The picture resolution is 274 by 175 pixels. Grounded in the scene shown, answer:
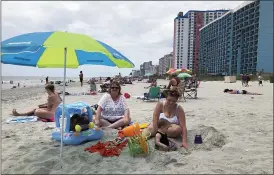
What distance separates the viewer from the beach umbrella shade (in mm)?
2785

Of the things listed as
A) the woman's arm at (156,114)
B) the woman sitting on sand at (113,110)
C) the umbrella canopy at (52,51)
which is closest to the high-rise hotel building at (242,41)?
the woman sitting on sand at (113,110)

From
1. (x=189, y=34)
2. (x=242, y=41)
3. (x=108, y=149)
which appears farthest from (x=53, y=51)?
(x=189, y=34)

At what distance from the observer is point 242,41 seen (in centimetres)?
6731

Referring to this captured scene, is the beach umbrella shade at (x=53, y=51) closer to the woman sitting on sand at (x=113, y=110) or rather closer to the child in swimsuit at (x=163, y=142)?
the child in swimsuit at (x=163, y=142)

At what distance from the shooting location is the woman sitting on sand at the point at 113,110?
4.63 meters

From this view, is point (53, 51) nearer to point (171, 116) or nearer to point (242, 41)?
point (171, 116)

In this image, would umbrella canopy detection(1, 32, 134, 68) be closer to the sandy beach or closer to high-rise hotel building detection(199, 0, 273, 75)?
the sandy beach

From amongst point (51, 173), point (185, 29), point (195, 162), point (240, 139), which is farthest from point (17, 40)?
point (185, 29)

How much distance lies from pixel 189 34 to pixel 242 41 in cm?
3402

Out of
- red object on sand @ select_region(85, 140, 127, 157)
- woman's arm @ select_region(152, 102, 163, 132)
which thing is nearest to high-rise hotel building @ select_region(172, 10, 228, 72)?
woman's arm @ select_region(152, 102, 163, 132)

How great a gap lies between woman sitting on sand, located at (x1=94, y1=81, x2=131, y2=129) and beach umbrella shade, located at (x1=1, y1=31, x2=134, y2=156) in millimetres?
1466

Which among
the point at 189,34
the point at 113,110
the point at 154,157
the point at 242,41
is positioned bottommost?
the point at 154,157

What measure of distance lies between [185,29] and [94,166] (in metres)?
101

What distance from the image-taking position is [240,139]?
416 cm
